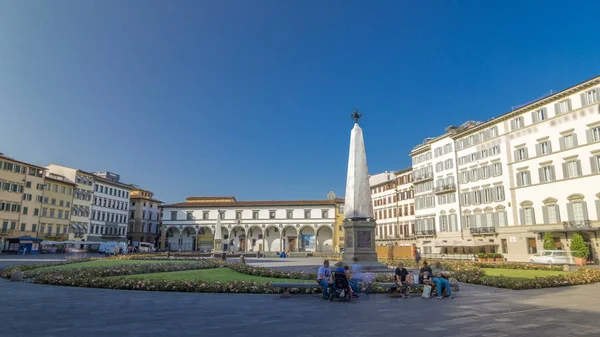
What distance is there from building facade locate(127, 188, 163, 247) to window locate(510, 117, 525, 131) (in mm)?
71719

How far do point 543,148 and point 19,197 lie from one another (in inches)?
2600

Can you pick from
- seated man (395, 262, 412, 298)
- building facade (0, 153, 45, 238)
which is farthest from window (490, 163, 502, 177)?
building facade (0, 153, 45, 238)

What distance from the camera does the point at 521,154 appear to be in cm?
4166

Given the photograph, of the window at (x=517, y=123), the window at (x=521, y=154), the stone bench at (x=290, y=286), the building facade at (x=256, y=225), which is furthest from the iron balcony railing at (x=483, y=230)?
the stone bench at (x=290, y=286)

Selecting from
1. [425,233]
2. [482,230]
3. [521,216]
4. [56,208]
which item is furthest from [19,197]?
[521,216]

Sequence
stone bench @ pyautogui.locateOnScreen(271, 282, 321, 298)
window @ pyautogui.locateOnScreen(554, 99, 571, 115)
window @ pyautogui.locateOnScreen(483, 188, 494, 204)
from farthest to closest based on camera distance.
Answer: window @ pyautogui.locateOnScreen(483, 188, 494, 204)
window @ pyautogui.locateOnScreen(554, 99, 571, 115)
stone bench @ pyautogui.locateOnScreen(271, 282, 321, 298)

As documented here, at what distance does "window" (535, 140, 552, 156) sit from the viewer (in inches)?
1512

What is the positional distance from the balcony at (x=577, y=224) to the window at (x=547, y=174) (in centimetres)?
459

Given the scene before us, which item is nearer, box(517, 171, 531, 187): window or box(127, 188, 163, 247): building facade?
box(517, 171, 531, 187): window

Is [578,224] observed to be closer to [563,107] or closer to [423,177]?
[563,107]

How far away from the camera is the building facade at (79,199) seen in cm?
6525

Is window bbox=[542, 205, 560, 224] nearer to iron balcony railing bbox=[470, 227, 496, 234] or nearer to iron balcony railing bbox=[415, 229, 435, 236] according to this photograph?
iron balcony railing bbox=[470, 227, 496, 234]

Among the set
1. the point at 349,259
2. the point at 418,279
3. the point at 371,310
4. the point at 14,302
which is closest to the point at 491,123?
the point at 349,259

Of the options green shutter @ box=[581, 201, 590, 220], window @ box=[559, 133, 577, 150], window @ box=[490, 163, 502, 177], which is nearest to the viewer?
green shutter @ box=[581, 201, 590, 220]
